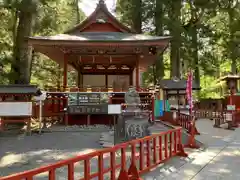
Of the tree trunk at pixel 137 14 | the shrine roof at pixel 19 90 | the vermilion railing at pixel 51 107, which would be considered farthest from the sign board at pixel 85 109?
the tree trunk at pixel 137 14

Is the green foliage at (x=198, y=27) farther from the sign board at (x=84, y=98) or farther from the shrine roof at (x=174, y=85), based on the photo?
the sign board at (x=84, y=98)

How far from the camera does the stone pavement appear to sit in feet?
23.6

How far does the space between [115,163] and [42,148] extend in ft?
16.3

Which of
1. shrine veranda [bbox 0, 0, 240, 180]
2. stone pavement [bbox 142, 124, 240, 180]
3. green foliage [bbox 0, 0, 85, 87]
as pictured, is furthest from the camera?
green foliage [bbox 0, 0, 85, 87]

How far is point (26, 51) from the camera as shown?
20.1 metres

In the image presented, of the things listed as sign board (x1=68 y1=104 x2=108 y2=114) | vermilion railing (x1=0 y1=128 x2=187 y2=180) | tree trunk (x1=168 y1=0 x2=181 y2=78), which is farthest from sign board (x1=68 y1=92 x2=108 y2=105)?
tree trunk (x1=168 y1=0 x2=181 y2=78)

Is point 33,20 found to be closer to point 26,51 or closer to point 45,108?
point 26,51

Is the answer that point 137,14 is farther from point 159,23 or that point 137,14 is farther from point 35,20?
point 35,20

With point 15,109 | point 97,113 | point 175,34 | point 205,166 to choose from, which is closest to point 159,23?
point 175,34

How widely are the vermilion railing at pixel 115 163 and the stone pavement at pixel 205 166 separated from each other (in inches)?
13.5

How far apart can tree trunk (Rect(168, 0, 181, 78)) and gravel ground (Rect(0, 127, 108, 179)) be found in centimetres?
1596

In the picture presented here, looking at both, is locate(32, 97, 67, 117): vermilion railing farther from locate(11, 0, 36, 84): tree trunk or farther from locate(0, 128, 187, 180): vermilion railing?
locate(0, 128, 187, 180): vermilion railing

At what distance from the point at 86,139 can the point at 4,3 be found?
38.2 feet

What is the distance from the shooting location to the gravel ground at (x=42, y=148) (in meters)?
8.61
